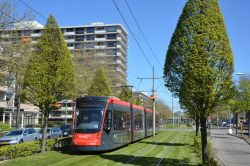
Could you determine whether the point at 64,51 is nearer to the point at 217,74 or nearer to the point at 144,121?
the point at 217,74

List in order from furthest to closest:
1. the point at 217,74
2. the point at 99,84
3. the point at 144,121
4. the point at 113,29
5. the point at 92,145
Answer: the point at 113,29 < the point at 144,121 < the point at 99,84 < the point at 92,145 < the point at 217,74

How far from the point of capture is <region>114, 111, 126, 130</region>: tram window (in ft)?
77.2

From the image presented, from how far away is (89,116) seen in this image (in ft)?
71.5

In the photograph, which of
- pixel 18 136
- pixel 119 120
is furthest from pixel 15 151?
pixel 18 136

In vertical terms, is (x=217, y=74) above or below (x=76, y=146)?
above

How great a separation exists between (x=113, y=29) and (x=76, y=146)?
346ft

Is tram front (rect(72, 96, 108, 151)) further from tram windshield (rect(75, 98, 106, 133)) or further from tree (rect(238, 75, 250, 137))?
tree (rect(238, 75, 250, 137))

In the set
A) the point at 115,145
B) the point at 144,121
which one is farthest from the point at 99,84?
the point at 115,145

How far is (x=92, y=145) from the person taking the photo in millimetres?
20969

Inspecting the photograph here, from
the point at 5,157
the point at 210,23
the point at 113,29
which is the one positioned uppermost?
the point at 113,29

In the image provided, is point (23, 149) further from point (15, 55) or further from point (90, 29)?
point (90, 29)

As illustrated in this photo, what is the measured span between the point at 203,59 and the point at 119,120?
38.0ft

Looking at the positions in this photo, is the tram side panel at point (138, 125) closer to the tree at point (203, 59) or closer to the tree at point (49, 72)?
the tree at point (49, 72)

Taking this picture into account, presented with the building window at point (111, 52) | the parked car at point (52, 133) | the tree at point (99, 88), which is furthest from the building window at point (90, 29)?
the tree at point (99, 88)
